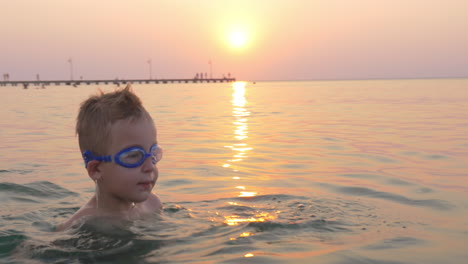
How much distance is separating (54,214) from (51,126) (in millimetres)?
10680

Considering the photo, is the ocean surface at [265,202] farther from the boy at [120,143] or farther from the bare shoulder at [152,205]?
the boy at [120,143]

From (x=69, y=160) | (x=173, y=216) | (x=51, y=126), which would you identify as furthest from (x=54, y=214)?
(x=51, y=126)

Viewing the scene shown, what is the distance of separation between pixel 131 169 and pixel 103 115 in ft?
1.53

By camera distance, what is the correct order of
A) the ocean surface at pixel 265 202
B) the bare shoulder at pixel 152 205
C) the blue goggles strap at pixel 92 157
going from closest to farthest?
the ocean surface at pixel 265 202, the blue goggles strap at pixel 92 157, the bare shoulder at pixel 152 205

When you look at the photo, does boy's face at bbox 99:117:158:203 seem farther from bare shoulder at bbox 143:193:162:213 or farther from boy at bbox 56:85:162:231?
bare shoulder at bbox 143:193:162:213

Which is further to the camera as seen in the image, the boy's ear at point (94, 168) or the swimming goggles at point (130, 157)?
the boy's ear at point (94, 168)

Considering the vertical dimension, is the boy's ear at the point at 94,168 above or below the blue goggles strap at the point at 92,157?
below

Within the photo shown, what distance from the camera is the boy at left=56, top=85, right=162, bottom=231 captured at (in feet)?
13.0

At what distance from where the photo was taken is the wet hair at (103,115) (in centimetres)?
396

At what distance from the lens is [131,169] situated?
4.02 metres

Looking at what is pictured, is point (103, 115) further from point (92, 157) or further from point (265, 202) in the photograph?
point (265, 202)

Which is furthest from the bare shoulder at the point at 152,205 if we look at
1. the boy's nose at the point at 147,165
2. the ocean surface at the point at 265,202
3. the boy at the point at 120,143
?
the boy's nose at the point at 147,165

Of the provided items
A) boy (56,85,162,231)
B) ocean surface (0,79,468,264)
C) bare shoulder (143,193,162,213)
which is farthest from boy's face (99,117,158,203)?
bare shoulder (143,193,162,213)

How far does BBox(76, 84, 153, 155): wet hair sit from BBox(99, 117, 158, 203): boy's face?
0.15ft
